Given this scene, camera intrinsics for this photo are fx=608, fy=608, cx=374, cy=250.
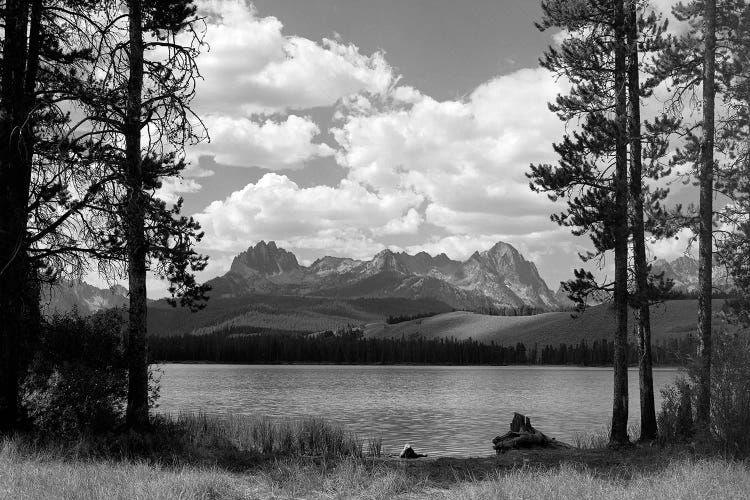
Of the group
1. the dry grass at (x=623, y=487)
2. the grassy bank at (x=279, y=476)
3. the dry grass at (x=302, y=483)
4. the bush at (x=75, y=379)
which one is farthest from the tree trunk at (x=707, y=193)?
the bush at (x=75, y=379)

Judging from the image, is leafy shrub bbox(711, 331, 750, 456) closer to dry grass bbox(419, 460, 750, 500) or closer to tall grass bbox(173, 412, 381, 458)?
dry grass bbox(419, 460, 750, 500)

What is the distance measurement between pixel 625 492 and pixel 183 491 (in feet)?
24.9

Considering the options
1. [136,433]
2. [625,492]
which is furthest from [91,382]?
[625,492]

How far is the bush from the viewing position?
1698 centimetres

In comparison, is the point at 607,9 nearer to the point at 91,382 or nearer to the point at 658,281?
the point at 658,281

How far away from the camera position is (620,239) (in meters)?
21.7

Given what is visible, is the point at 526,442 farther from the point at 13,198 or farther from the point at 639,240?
the point at 13,198

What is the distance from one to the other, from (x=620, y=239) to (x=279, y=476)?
1491cm

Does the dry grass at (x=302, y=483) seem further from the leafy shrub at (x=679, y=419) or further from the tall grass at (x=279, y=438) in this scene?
the tall grass at (x=279, y=438)

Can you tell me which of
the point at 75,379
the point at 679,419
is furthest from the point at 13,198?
the point at 679,419

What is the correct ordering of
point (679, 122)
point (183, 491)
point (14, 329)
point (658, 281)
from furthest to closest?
1. point (658, 281)
2. point (679, 122)
3. point (14, 329)
4. point (183, 491)

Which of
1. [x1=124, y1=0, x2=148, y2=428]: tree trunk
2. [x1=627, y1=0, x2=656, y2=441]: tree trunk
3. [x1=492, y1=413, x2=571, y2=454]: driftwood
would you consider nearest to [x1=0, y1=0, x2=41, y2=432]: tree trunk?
[x1=124, y1=0, x2=148, y2=428]: tree trunk

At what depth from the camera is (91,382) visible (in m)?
17.3

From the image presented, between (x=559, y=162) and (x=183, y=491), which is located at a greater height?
(x=559, y=162)
